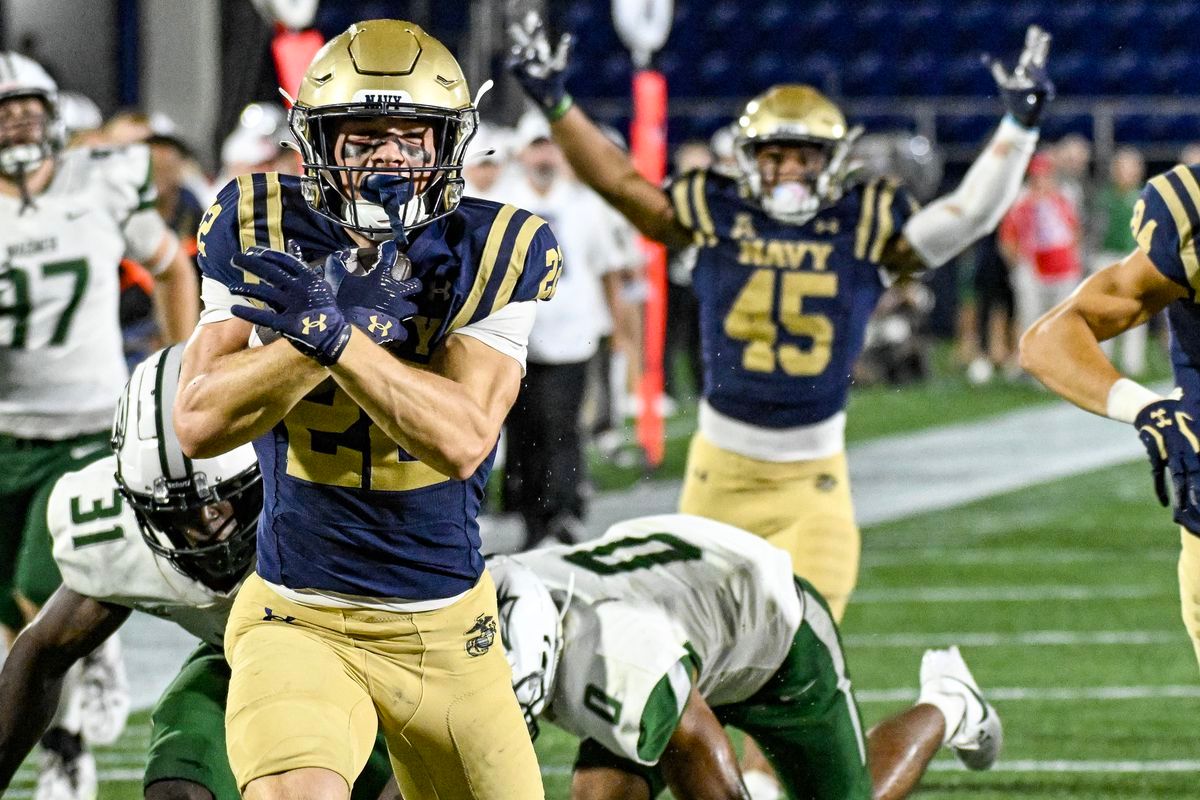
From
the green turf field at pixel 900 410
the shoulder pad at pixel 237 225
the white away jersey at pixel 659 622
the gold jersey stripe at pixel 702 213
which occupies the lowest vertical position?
the green turf field at pixel 900 410

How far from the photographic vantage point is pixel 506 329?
9.07ft

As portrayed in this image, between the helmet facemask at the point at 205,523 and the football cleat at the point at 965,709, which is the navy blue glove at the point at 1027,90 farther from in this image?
the helmet facemask at the point at 205,523

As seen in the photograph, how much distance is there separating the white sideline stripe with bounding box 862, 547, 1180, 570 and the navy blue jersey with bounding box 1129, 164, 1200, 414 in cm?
418

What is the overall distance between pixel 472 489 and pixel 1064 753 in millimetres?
2463

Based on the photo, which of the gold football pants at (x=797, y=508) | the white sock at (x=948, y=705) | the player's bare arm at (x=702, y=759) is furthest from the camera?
the gold football pants at (x=797, y=508)

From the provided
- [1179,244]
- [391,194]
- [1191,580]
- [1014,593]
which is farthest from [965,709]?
[1014,593]

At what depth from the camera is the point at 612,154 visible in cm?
492

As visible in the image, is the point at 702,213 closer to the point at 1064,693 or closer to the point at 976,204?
the point at 976,204

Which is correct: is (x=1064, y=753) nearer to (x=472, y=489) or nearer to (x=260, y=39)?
(x=472, y=489)

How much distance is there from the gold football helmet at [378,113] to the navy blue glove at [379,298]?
4.2 inches

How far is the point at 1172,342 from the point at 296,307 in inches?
69.2

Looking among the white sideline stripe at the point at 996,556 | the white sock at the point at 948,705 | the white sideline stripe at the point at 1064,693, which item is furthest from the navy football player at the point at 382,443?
the white sideline stripe at the point at 996,556

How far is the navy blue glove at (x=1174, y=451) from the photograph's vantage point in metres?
3.30

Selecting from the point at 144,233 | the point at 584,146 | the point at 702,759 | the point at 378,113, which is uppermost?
the point at 378,113
